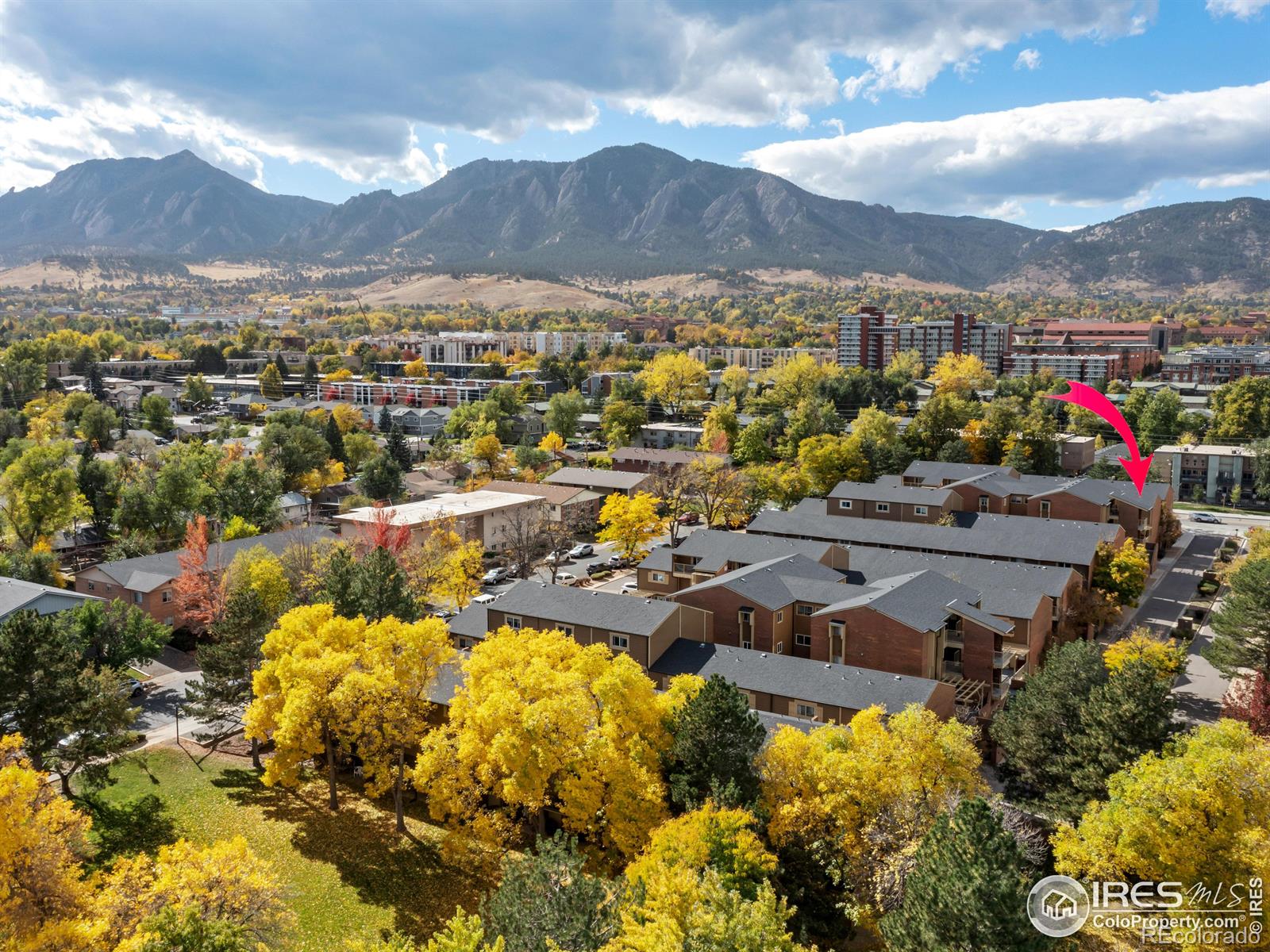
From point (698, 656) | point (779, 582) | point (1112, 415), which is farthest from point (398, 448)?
point (1112, 415)

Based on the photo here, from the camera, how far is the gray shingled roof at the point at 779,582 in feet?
114

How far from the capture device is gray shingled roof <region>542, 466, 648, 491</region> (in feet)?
211

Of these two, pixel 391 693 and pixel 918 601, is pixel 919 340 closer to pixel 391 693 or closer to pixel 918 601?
pixel 918 601

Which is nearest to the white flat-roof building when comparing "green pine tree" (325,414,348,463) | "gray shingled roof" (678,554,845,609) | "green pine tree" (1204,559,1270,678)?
"green pine tree" (325,414,348,463)

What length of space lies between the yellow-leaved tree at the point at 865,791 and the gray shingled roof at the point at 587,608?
995 centimetres

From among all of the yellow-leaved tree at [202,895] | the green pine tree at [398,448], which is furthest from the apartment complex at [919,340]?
the yellow-leaved tree at [202,895]

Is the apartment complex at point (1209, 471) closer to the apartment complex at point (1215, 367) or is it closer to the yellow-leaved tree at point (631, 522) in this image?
the yellow-leaved tree at point (631, 522)

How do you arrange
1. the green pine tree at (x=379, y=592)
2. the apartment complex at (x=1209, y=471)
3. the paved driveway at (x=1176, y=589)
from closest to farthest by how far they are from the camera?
the green pine tree at (x=379, y=592), the paved driveway at (x=1176, y=589), the apartment complex at (x=1209, y=471)

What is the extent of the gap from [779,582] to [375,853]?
63.5 ft

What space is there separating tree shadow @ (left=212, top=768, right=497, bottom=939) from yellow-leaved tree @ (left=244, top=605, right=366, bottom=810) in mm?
930

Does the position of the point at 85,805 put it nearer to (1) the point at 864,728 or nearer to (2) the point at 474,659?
(2) the point at 474,659

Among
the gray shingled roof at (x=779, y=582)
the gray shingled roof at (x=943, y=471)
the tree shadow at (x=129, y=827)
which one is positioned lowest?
the tree shadow at (x=129, y=827)

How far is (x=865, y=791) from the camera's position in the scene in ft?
63.8

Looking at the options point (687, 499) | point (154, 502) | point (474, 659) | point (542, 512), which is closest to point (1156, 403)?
point (687, 499)
